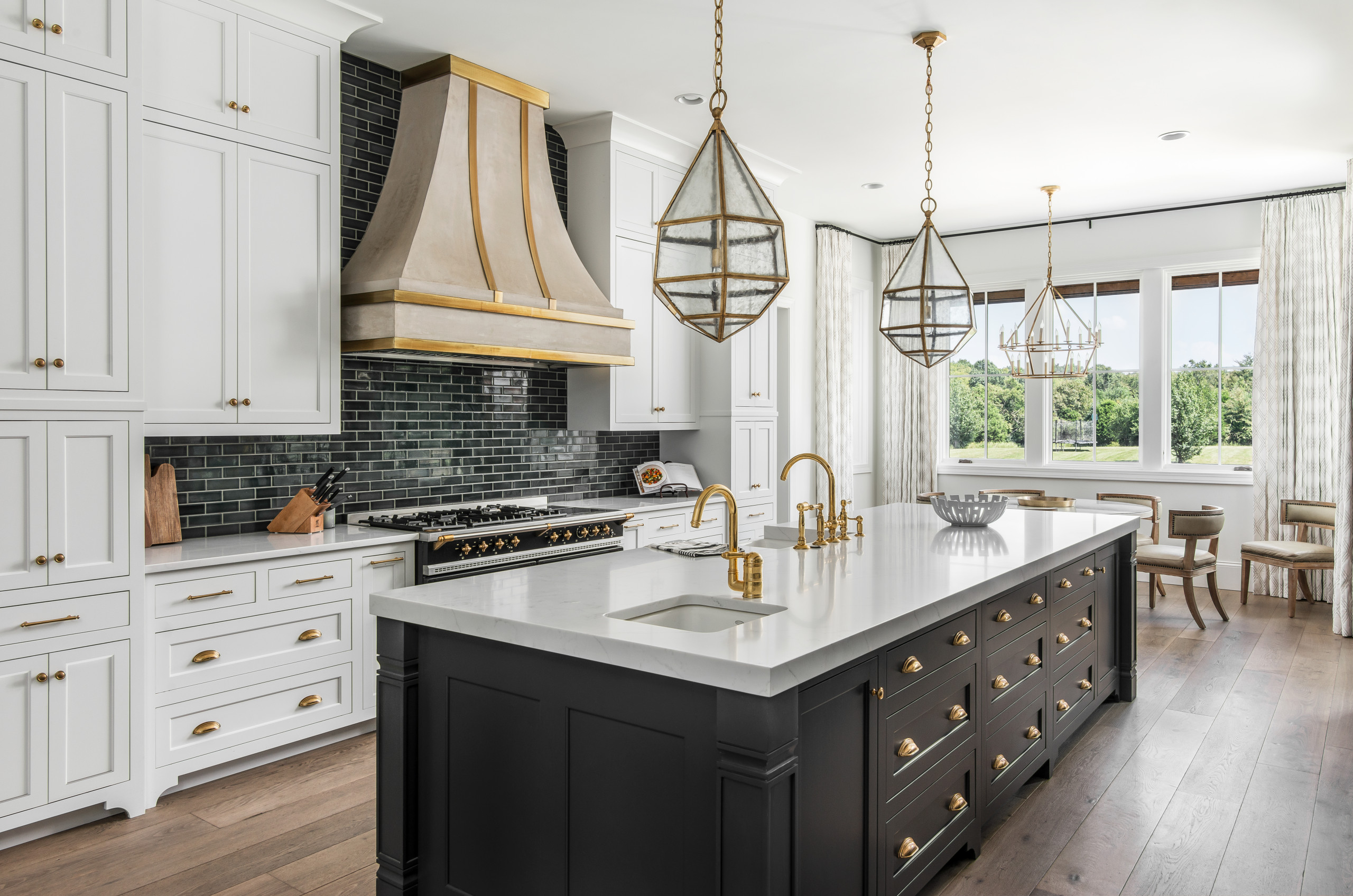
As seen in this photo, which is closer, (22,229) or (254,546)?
(22,229)

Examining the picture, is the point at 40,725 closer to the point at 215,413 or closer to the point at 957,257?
the point at 215,413

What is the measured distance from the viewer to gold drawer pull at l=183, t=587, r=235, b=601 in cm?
317

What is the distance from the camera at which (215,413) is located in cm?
350

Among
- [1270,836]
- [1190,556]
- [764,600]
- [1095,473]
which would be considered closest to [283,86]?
[764,600]

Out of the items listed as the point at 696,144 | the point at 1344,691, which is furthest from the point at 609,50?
the point at 1344,691

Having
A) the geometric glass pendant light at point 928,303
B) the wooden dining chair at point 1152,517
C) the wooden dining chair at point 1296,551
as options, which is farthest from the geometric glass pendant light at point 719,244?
the wooden dining chair at point 1296,551

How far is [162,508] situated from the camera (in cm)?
349

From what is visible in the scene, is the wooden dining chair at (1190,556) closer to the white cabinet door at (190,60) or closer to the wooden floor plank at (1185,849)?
the wooden floor plank at (1185,849)

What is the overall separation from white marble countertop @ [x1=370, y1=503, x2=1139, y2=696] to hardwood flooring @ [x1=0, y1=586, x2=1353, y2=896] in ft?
2.71

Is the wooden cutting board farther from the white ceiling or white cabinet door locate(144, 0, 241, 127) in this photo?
Result: the white ceiling

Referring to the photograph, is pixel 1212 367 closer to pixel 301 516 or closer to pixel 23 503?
pixel 301 516

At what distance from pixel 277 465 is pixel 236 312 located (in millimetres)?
764

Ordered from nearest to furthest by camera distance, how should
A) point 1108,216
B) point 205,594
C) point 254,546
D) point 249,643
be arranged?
point 205,594 < point 249,643 < point 254,546 < point 1108,216

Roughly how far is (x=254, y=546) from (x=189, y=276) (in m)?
1.06
